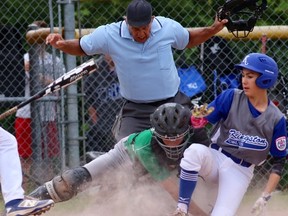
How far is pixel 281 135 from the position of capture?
21.6ft

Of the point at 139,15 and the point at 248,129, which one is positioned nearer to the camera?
the point at 248,129

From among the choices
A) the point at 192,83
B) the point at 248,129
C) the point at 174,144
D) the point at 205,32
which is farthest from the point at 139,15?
the point at 192,83

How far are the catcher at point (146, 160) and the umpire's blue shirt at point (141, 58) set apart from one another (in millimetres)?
424

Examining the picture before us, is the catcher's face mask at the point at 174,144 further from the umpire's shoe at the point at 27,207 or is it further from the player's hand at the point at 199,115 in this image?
the umpire's shoe at the point at 27,207

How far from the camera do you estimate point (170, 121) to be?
6625 mm

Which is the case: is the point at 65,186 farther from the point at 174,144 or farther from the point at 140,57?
the point at 140,57

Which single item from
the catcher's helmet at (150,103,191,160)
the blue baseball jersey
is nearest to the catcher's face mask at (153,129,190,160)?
the catcher's helmet at (150,103,191,160)

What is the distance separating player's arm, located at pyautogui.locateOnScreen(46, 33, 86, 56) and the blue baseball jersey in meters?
1.34

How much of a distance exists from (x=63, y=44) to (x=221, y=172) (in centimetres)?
168

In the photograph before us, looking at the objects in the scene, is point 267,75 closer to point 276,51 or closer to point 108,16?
point 276,51

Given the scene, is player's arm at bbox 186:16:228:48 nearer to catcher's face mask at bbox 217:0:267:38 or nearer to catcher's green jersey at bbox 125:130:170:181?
catcher's face mask at bbox 217:0:267:38

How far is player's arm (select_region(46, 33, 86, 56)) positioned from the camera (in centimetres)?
731

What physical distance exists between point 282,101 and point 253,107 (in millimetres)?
2125

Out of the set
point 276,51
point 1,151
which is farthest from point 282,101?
point 1,151
